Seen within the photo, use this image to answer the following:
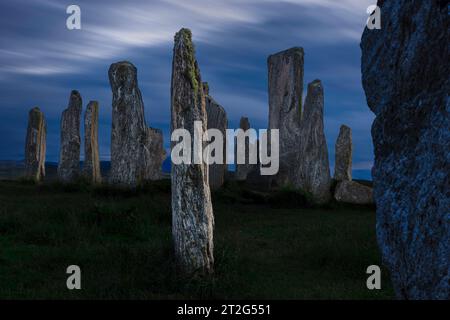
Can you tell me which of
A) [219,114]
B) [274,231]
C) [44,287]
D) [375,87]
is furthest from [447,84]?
[219,114]

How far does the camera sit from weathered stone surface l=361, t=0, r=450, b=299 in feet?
8.73

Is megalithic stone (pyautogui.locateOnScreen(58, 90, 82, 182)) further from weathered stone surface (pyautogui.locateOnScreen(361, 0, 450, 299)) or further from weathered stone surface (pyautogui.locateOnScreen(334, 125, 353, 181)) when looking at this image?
weathered stone surface (pyautogui.locateOnScreen(361, 0, 450, 299))

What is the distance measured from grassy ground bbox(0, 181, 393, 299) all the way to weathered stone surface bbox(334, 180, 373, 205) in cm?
196

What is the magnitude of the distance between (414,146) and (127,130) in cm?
1686

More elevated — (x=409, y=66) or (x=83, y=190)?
(x=409, y=66)

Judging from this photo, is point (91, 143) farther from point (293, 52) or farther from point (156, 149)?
point (293, 52)

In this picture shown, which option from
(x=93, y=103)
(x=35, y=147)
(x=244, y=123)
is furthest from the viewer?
(x=244, y=123)

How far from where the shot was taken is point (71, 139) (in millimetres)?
24125

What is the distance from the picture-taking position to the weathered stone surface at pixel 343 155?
71.3 ft

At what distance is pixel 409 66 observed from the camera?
3.15 meters

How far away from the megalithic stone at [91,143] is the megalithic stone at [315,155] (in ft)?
28.1

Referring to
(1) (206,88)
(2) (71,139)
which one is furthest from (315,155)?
(2) (71,139)

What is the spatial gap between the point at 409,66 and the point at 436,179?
2.50ft

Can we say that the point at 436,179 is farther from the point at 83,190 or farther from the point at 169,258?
the point at 83,190
